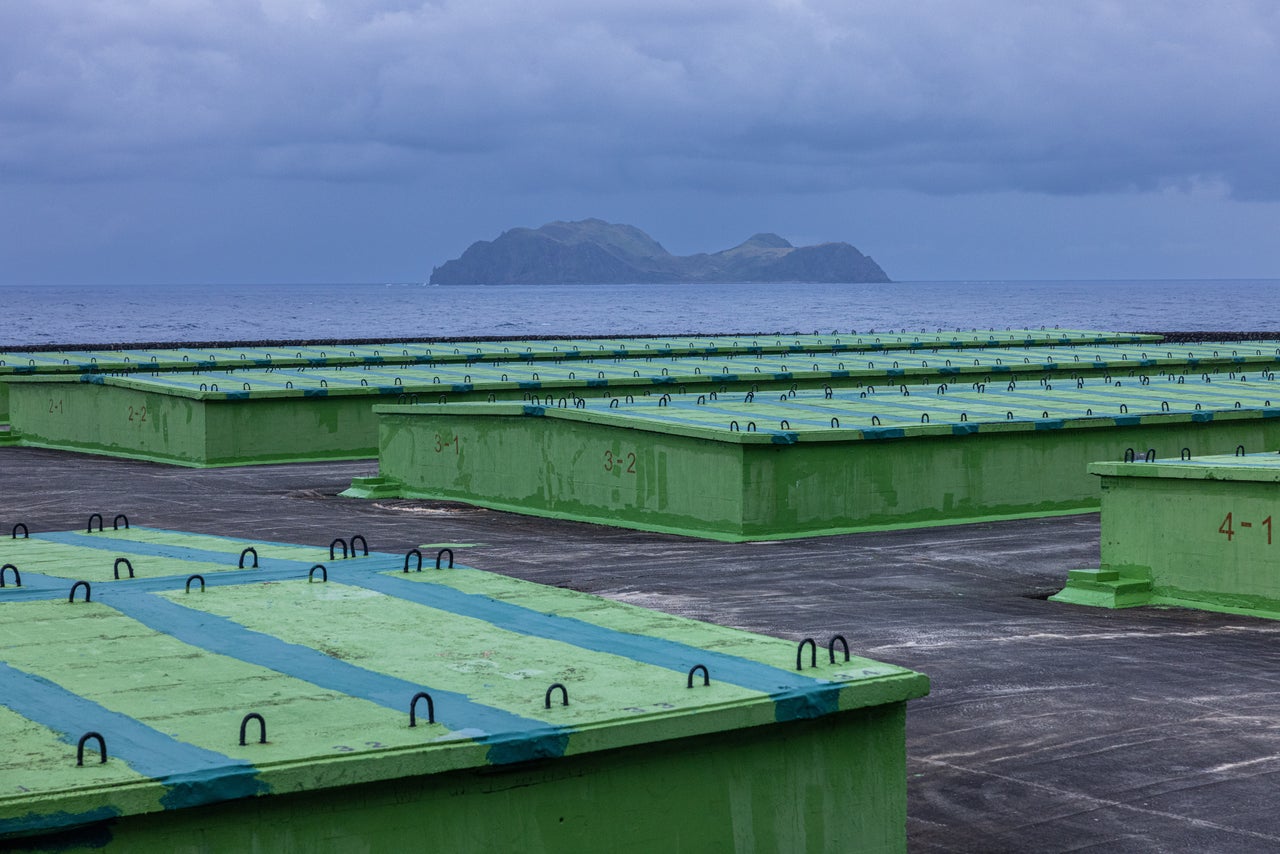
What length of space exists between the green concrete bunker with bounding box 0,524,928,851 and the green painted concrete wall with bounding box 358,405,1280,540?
13749mm

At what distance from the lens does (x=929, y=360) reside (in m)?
46.2

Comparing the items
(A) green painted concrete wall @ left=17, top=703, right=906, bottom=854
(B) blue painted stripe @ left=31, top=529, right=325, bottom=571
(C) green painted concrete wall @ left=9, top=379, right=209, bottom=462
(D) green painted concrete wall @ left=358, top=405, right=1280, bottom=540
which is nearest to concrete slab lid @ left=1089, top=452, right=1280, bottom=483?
(D) green painted concrete wall @ left=358, top=405, right=1280, bottom=540

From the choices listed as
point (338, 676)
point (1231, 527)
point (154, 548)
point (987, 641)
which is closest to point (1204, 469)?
point (1231, 527)

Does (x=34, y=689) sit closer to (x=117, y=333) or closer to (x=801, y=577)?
(x=801, y=577)

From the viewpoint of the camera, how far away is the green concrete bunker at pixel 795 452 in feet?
80.0

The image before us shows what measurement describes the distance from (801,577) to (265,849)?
13.3 m

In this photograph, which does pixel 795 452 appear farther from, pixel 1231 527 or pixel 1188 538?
pixel 1231 527

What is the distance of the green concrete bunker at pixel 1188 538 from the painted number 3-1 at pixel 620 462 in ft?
28.0

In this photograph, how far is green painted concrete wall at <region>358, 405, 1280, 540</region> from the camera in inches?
954

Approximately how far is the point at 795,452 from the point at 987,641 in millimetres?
8619

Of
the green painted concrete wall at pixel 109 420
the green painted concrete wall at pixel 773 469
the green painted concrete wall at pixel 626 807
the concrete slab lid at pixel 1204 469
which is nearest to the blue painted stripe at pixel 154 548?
the green painted concrete wall at pixel 626 807

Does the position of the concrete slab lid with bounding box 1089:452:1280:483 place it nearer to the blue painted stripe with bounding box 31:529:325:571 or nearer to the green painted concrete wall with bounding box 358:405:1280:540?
the green painted concrete wall with bounding box 358:405:1280:540

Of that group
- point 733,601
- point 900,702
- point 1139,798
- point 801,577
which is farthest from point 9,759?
point 801,577

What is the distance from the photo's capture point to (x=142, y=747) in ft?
23.6
